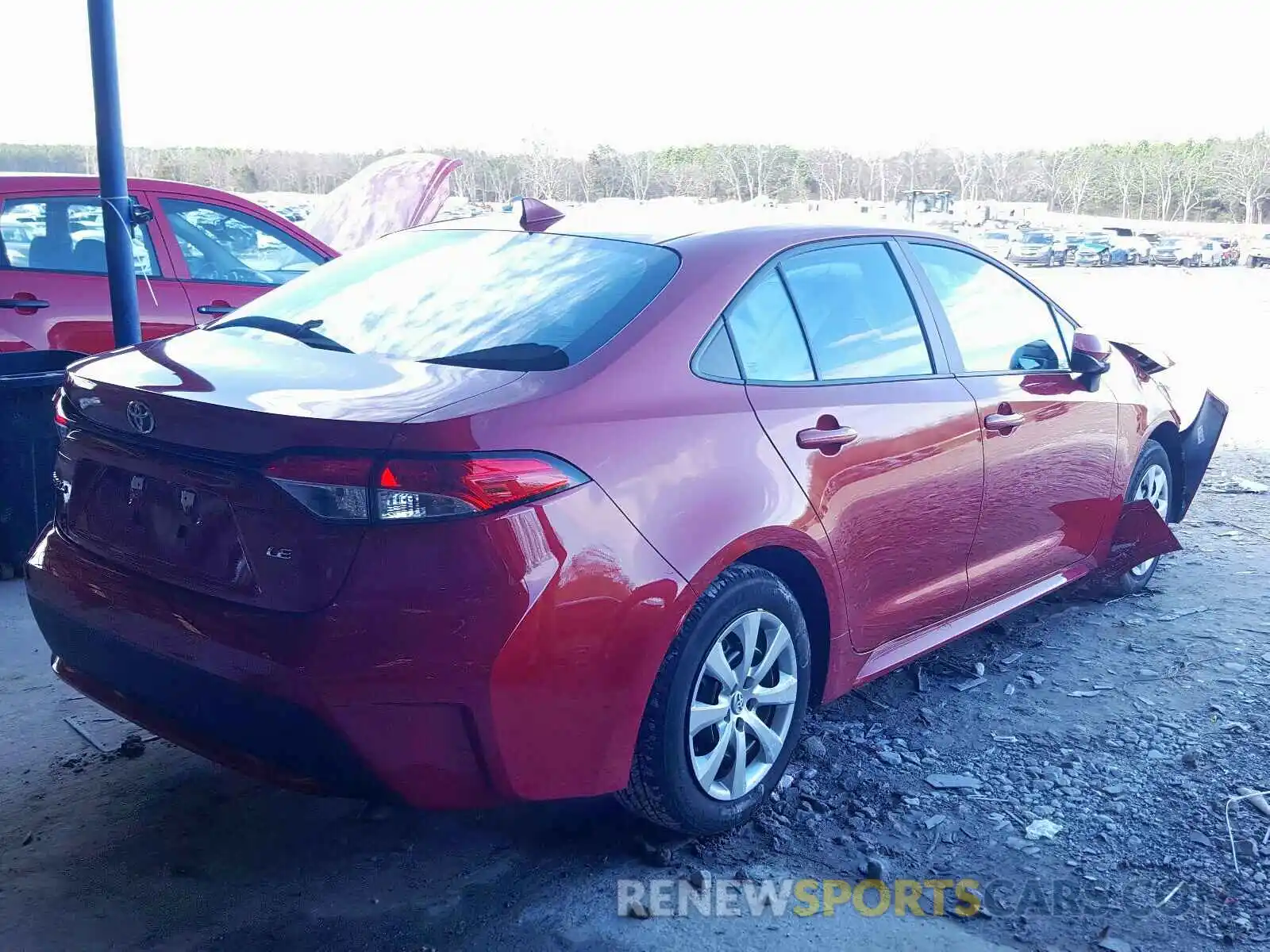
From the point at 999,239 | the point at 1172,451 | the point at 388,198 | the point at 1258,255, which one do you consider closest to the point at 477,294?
the point at 1172,451

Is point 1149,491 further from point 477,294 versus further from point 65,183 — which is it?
point 65,183

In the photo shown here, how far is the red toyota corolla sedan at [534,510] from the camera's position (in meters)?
2.39

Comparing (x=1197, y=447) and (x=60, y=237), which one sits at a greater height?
(x=60, y=237)

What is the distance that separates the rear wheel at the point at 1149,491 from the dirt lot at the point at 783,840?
0.83 m

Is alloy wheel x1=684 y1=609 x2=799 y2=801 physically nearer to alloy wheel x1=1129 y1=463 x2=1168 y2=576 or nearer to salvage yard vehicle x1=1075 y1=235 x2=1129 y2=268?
alloy wheel x1=1129 y1=463 x2=1168 y2=576

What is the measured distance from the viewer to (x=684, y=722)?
2.82m

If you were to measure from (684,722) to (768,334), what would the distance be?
1.08 m

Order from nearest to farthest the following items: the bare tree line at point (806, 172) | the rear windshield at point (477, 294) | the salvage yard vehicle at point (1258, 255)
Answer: the rear windshield at point (477, 294)
the bare tree line at point (806, 172)
the salvage yard vehicle at point (1258, 255)

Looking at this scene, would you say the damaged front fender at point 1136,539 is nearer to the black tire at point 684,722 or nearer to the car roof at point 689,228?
the car roof at point 689,228

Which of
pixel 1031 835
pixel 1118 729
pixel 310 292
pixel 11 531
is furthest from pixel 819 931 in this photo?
pixel 11 531

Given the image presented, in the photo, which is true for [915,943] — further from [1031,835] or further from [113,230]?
[113,230]

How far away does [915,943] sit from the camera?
2.68 meters

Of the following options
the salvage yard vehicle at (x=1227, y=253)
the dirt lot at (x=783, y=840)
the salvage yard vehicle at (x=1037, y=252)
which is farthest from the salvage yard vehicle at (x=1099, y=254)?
the dirt lot at (x=783, y=840)

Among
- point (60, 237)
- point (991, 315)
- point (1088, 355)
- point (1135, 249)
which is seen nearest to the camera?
point (991, 315)
